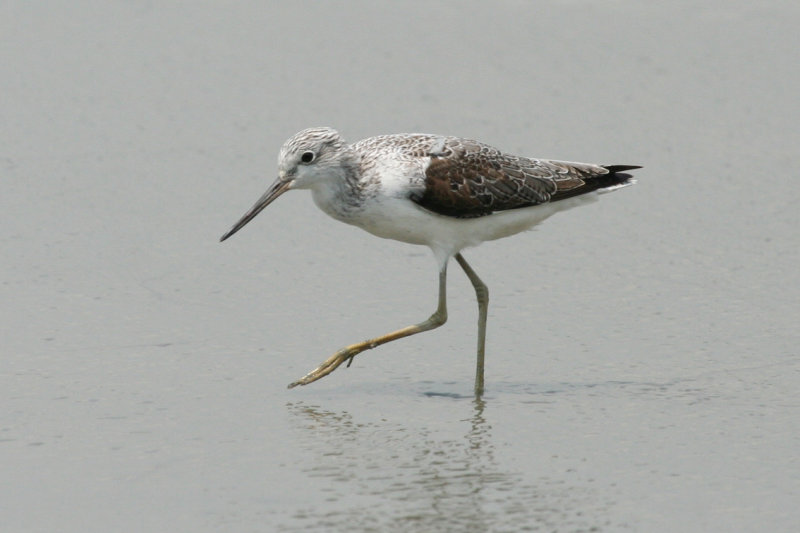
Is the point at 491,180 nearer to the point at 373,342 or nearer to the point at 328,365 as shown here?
the point at 373,342

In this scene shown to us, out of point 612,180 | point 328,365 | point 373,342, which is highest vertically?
point 612,180

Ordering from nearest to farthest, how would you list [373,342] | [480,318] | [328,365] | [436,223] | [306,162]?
[328,365] → [306,162] → [373,342] → [436,223] → [480,318]

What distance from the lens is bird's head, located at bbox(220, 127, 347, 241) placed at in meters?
8.54

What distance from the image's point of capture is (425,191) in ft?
28.6

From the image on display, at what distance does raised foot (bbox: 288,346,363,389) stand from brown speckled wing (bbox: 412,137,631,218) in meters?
1.02

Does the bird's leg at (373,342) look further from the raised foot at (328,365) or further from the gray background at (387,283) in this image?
the gray background at (387,283)

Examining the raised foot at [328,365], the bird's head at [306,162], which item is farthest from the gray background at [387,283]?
the bird's head at [306,162]

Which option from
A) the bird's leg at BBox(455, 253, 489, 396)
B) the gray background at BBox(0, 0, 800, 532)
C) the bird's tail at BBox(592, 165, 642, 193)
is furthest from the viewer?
the bird's tail at BBox(592, 165, 642, 193)

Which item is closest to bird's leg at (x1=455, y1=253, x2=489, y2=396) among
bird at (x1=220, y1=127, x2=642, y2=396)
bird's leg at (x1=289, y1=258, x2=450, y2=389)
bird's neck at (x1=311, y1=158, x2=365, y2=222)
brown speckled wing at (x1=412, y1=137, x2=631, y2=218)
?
bird at (x1=220, y1=127, x2=642, y2=396)

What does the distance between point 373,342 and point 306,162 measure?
A: 1.19 metres

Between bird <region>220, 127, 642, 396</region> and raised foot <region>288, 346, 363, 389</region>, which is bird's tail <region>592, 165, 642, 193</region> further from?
raised foot <region>288, 346, 363, 389</region>

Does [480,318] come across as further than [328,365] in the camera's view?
Yes

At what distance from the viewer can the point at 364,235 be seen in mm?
11312

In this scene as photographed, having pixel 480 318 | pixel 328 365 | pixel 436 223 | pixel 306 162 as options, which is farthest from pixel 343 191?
pixel 480 318
